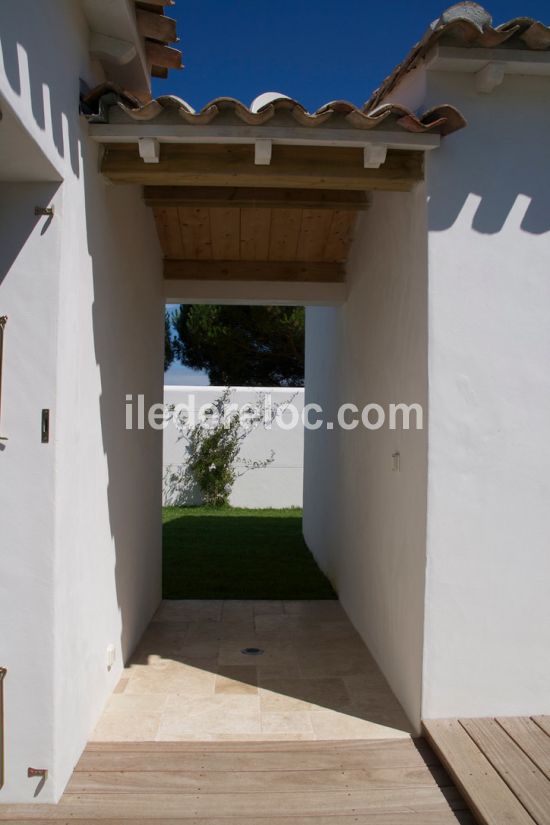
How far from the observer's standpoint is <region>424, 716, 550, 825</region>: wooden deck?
343 cm

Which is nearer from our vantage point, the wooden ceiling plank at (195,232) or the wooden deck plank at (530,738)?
the wooden deck plank at (530,738)

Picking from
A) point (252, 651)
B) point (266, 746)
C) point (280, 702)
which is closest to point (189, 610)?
point (252, 651)

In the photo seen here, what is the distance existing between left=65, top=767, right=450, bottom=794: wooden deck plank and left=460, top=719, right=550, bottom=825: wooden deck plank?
310 millimetres

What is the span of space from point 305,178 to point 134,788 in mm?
3819

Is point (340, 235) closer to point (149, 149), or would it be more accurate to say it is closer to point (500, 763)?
point (149, 149)

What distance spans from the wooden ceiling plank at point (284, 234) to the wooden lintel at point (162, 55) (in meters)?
1.64

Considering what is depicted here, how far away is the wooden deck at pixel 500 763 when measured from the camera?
343 cm

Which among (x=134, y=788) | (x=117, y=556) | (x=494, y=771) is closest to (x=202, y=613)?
(x=117, y=556)

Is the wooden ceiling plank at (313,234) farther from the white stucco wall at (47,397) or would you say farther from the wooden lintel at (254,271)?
the white stucco wall at (47,397)

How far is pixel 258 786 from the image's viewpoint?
3842 mm

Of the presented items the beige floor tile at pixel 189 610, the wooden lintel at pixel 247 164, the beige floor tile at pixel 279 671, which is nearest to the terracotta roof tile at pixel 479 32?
the wooden lintel at pixel 247 164

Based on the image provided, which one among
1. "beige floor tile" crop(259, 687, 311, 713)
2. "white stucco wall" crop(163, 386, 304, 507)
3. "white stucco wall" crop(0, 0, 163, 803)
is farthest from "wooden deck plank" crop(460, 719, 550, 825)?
"white stucco wall" crop(163, 386, 304, 507)

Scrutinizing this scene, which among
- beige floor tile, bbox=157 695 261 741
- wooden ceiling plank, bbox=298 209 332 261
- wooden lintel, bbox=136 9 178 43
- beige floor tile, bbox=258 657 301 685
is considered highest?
wooden lintel, bbox=136 9 178 43

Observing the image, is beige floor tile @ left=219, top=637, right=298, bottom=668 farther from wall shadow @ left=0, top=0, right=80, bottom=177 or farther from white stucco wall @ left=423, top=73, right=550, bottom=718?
wall shadow @ left=0, top=0, right=80, bottom=177
